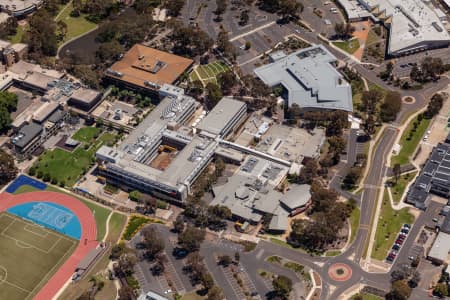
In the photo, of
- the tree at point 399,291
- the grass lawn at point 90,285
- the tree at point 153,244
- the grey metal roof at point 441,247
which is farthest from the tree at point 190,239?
the grey metal roof at point 441,247

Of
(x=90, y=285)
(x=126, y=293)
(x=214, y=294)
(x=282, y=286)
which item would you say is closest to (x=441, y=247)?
(x=282, y=286)

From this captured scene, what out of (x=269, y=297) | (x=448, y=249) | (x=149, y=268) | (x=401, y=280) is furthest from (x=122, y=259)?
(x=448, y=249)

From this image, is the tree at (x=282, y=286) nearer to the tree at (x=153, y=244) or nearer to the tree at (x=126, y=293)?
the tree at (x=153, y=244)

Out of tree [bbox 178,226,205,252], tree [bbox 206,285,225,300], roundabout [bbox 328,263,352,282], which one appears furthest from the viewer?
tree [bbox 178,226,205,252]

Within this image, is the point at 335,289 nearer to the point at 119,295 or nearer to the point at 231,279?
the point at 231,279

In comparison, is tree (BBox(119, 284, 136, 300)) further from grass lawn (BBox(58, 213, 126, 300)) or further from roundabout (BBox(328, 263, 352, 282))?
roundabout (BBox(328, 263, 352, 282))

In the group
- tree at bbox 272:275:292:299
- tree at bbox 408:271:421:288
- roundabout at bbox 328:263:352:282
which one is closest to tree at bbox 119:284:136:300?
tree at bbox 272:275:292:299

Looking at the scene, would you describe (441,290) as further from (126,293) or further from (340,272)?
(126,293)
